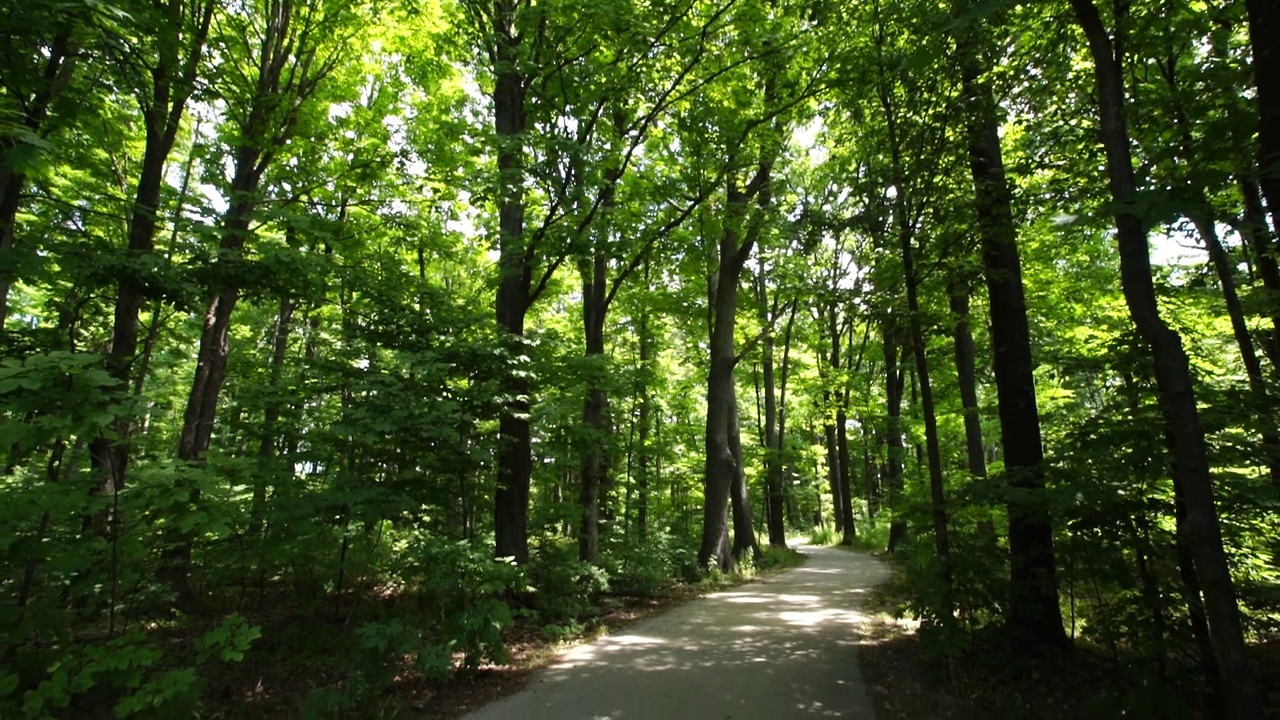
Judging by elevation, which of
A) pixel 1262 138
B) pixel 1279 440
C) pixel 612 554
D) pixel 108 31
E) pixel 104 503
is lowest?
pixel 612 554

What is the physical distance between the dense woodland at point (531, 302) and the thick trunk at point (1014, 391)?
0.15 feet

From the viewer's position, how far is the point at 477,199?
8.99 metres

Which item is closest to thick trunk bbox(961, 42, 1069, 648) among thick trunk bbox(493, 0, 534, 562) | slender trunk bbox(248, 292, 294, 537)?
thick trunk bbox(493, 0, 534, 562)

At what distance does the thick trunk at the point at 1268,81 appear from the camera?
12.7ft

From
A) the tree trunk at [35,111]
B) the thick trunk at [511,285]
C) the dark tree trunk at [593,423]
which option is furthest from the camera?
the dark tree trunk at [593,423]

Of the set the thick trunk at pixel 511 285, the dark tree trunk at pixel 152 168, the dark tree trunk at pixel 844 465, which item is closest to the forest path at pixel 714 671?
the thick trunk at pixel 511 285

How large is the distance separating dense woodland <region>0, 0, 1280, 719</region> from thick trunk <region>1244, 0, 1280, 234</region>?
29 mm

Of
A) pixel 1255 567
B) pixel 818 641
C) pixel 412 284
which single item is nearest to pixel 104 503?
pixel 412 284

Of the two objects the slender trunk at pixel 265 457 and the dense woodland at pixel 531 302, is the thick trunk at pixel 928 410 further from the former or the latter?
the slender trunk at pixel 265 457

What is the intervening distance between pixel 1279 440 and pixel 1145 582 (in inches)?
88.8

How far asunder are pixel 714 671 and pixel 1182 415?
486 cm

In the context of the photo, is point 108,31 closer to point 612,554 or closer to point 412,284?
point 412,284

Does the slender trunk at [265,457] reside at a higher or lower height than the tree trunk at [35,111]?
lower

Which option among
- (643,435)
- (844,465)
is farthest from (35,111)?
(844,465)
